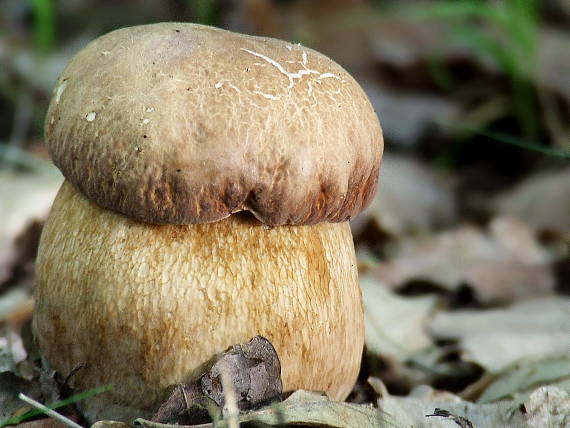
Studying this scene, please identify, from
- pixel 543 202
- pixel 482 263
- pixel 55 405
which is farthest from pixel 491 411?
pixel 543 202

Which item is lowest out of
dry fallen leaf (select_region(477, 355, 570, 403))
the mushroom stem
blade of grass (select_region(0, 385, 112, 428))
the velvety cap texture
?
dry fallen leaf (select_region(477, 355, 570, 403))

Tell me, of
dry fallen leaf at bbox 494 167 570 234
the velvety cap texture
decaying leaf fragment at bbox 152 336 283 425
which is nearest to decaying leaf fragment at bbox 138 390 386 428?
decaying leaf fragment at bbox 152 336 283 425

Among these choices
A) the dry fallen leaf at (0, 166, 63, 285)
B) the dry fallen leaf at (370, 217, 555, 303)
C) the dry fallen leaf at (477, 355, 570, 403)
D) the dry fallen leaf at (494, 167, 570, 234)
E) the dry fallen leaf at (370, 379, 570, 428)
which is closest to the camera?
the dry fallen leaf at (370, 379, 570, 428)

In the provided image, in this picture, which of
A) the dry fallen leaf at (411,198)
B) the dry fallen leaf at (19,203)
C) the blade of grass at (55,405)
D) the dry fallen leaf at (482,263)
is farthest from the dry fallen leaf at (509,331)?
the dry fallen leaf at (19,203)

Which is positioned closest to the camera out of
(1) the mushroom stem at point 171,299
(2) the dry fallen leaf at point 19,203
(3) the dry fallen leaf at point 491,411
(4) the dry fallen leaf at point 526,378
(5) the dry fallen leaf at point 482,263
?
(1) the mushroom stem at point 171,299

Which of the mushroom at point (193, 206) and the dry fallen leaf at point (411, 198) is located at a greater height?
→ the mushroom at point (193, 206)

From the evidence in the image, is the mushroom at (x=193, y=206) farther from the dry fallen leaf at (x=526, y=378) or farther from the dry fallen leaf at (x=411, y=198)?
the dry fallen leaf at (x=411, y=198)

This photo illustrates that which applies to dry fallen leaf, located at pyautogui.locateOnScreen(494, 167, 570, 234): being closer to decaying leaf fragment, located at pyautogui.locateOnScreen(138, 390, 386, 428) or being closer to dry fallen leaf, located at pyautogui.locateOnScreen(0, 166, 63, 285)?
decaying leaf fragment, located at pyautogui.locateOnScreen(138, 390, 386, 428)

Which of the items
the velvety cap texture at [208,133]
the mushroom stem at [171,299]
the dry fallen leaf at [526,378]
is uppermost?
the velvety cap texture at [208,133]
